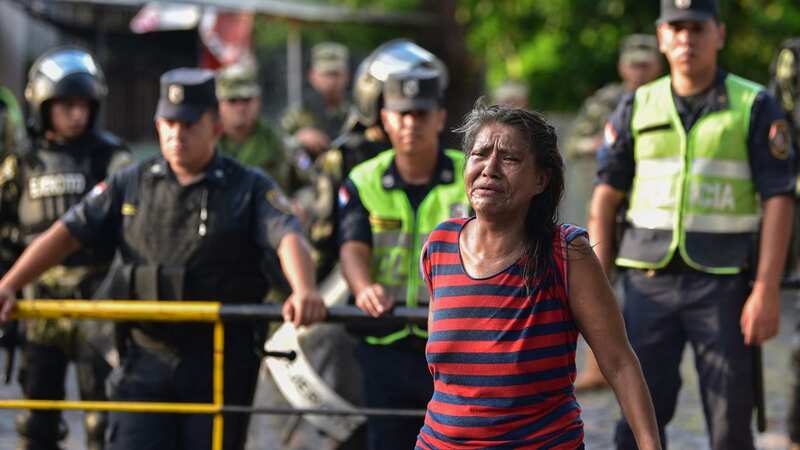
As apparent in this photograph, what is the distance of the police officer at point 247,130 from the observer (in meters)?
9.41

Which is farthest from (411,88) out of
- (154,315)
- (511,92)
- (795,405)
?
(511,92)

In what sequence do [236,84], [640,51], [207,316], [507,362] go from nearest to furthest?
1. [507,362]
2. [207,316]
3. [236,84]
4. [640,51]

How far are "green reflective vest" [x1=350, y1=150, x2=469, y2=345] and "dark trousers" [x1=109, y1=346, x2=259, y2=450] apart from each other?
1.94 feet

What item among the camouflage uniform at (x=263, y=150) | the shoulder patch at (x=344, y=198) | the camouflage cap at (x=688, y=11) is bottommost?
the camouflage uniform at (x=263, y=150)

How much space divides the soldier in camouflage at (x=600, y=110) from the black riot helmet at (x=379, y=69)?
1507mm

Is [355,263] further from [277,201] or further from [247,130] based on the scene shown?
[247,130]

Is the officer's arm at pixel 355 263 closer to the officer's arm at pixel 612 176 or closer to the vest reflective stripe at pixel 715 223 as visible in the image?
the officer's arm at pixel 612 176

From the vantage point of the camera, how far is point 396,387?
573 cm

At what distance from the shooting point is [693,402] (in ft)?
31.2

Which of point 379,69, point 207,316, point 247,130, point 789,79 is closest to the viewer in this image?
point 207,316

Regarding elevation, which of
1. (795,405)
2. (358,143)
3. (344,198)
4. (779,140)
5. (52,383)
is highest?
(779,140)

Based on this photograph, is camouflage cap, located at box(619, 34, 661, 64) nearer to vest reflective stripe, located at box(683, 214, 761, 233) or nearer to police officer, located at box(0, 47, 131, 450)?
police officer, located at box(0, 47, 131, 450)

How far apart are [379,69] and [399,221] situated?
1991mm

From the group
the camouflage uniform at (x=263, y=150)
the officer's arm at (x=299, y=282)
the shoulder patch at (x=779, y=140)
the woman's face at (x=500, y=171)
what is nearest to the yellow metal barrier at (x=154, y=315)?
the officer's arm at (x=299, y=282)
